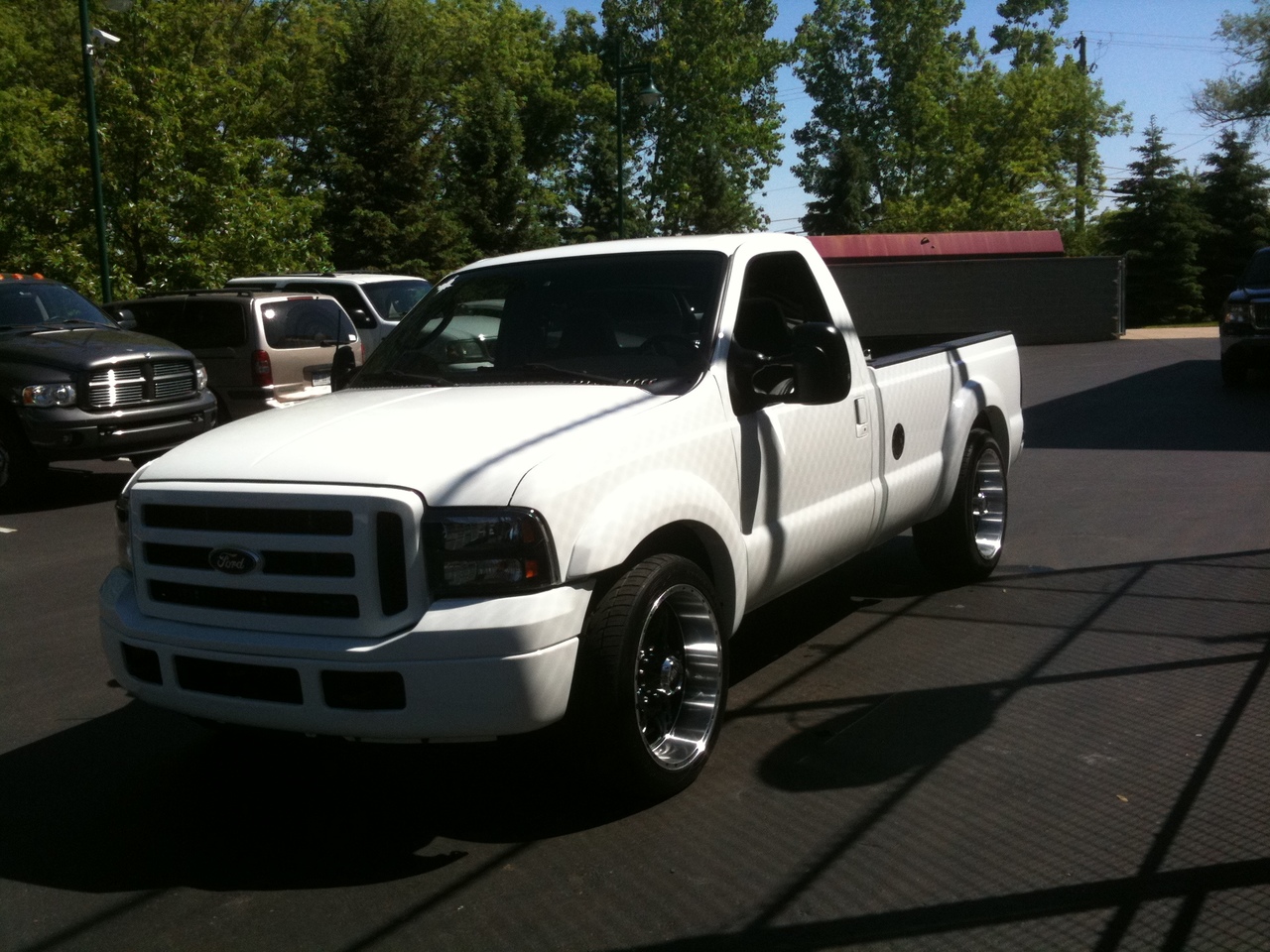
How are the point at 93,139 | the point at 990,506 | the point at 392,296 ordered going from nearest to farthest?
the point at 990,506 → the point at 392,296 → the point at 93,139

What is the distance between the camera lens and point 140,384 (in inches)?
480

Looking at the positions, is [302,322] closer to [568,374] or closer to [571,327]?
[571,327]

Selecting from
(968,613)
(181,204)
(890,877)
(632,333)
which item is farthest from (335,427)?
(181,204)

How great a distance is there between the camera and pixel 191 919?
3.66 meters

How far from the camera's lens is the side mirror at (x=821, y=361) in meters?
4.88

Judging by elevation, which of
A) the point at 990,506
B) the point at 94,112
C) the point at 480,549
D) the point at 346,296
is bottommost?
the point at 990,506

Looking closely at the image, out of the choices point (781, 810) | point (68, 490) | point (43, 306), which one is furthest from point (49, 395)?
point (781, 810)

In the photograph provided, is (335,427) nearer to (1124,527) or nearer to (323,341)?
(1124,527)

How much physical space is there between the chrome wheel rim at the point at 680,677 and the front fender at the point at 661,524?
0.24 meters

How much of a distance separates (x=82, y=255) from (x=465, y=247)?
2228cm

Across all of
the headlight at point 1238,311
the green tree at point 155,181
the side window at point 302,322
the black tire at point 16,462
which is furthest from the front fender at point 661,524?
the green tree at point 155,181

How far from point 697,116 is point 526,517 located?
66043 mm

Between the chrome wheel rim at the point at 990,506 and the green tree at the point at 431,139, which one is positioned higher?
the green tree at the point at 431,139

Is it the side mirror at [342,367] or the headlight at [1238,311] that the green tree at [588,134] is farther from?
the side mirror at [342,367]
